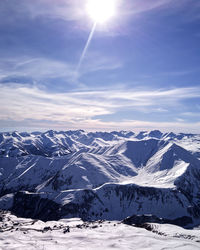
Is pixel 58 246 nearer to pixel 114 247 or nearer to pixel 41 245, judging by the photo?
pixel 41 245

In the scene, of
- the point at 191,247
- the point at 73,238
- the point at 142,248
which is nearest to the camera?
the point at 142,248

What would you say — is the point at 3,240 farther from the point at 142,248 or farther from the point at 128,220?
the point at 128,220

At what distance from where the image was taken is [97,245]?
55.0 m

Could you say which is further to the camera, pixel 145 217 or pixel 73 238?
pixel 145 217

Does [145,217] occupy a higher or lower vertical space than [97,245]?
lower

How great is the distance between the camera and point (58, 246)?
54.2 m

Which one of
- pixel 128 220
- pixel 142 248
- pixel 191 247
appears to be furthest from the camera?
pixel 128 220

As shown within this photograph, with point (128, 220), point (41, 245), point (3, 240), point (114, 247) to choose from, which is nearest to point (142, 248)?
point (114, 247)

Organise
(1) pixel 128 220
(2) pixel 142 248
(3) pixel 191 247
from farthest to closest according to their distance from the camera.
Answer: (1) pixel 128 220 → (3) pixel 191 247 → (2) pixel 142 248

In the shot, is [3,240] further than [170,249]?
Yes

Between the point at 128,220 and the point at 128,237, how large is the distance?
12279cm

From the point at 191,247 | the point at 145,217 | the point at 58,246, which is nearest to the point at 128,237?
the point at 191,247

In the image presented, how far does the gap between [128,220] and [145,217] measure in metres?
19.5

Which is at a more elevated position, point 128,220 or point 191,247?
point 191,247
